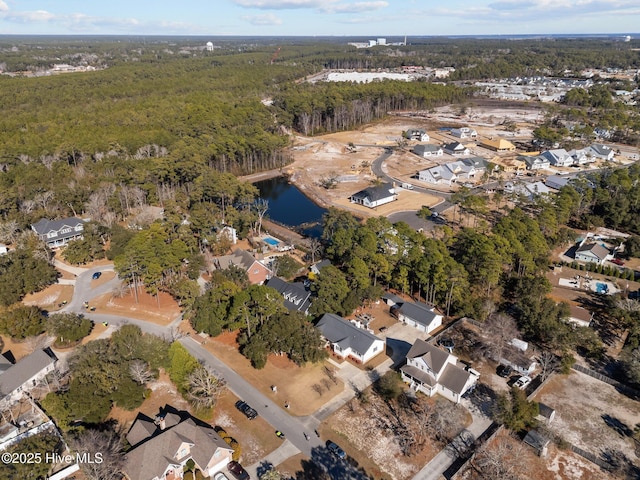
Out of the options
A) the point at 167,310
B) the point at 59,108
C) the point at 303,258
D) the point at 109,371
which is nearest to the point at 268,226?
the point at 303,258

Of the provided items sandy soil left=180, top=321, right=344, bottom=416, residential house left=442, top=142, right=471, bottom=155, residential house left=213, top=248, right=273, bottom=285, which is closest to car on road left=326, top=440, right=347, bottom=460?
sandy soil left=180, top=321, right=344, bottom=416

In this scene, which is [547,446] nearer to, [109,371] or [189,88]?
[109,371]

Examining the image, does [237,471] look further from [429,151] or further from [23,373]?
[429,151]

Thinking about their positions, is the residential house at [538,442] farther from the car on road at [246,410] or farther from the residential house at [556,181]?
the residential house at [556,181]

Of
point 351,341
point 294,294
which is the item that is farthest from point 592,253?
point 294,294

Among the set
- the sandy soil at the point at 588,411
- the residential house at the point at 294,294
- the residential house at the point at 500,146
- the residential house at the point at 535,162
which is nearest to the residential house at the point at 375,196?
the residential house at the point at 294,294
